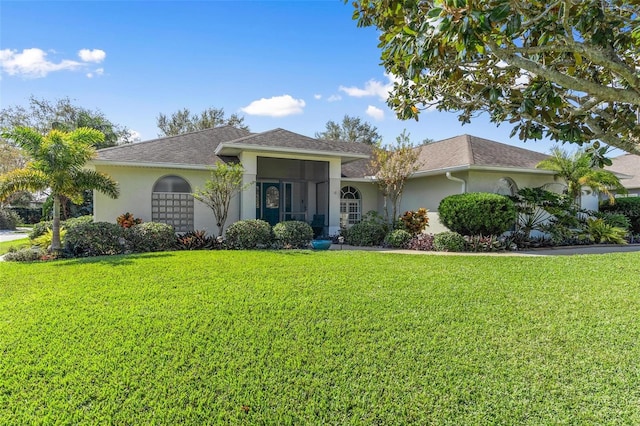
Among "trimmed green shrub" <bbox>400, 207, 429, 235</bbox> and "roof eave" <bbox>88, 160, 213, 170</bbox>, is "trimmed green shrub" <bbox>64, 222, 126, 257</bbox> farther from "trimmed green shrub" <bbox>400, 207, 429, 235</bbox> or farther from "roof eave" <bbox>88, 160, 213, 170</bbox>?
"trimmed green shrub" <bbox>400, 207, 429, 235</bbox>

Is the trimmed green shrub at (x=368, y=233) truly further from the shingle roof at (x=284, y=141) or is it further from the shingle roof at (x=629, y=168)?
the shingle roof at (x=629, y=168)

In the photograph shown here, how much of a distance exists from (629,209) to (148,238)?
22984mm

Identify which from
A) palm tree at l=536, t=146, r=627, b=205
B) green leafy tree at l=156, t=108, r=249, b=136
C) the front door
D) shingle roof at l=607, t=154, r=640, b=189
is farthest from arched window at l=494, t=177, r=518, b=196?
green leafy tree at l=156, t=108, r=249, b=136

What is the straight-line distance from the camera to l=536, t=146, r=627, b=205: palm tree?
15156mm

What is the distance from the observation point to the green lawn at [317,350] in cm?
367

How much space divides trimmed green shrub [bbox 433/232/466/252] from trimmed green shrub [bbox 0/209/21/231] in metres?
32.0

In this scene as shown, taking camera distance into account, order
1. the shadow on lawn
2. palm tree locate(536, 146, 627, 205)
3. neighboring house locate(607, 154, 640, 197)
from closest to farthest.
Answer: the shadow on lawn, palm tree locate(536, 146, 627, 205), neighboring house locate(607, 154, 640, 197)

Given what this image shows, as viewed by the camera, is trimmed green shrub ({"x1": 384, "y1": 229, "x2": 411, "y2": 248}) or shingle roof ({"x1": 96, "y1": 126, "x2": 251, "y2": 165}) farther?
shingle roof ({"x1": 96, "y1": 126, "x2": 251, "y2": 165})

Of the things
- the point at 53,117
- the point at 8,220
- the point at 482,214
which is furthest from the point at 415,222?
the point at 53,117

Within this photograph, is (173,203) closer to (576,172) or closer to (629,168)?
(576,172)

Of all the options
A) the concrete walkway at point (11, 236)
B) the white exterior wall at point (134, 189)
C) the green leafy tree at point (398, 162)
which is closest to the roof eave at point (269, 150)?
the green leafy tree at point (398, 162)

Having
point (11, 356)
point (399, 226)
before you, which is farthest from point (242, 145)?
point (11, 356)

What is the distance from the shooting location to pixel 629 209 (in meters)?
18.5

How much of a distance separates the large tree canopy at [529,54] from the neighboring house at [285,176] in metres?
9.25
